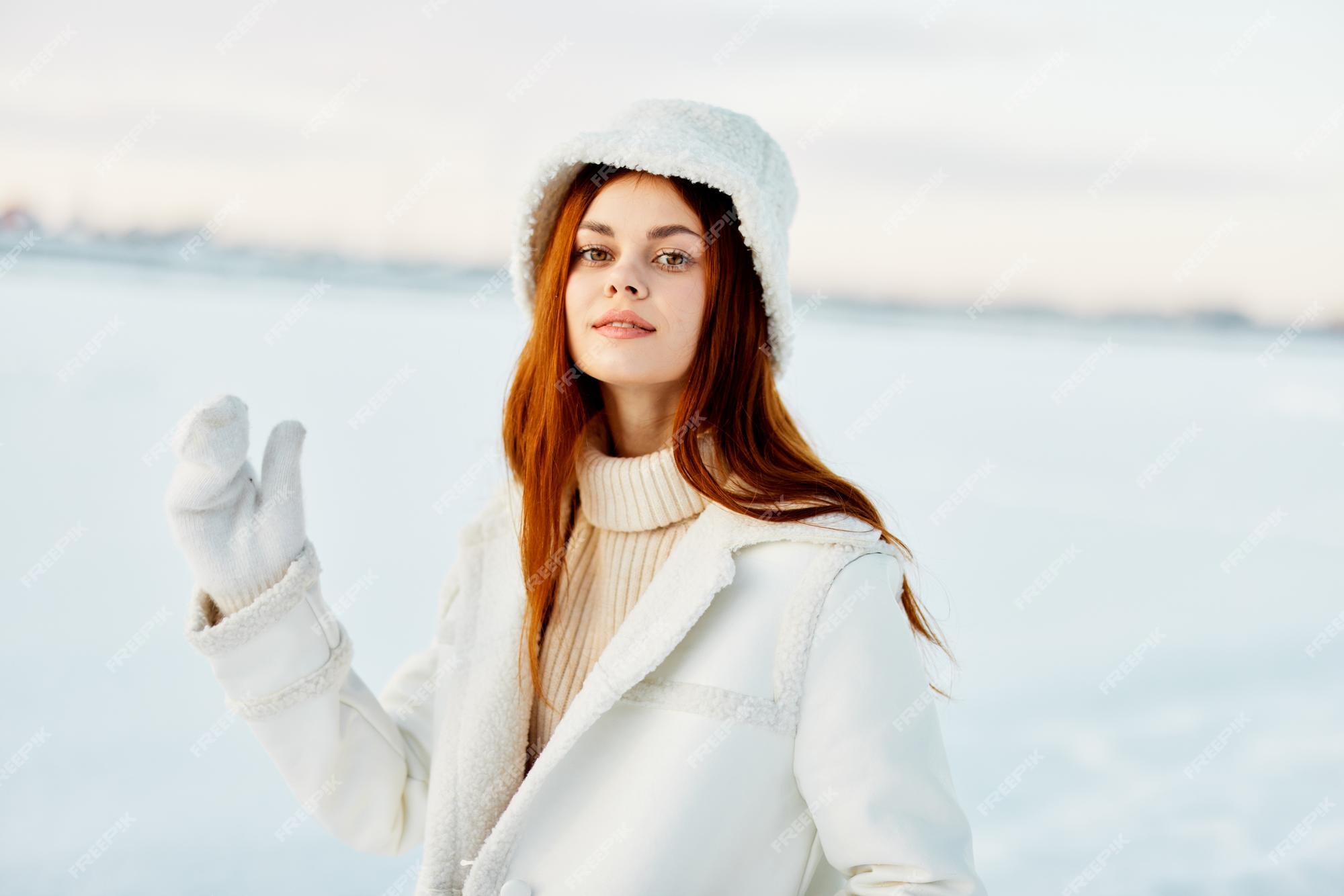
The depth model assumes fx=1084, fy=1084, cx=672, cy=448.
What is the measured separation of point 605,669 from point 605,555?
242mm

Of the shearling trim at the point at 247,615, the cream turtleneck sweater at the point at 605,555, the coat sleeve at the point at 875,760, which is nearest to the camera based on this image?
the coat sleeve at the point at 875,760

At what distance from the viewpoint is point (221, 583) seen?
4.14ft

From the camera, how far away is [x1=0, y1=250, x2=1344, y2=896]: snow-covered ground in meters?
2.85

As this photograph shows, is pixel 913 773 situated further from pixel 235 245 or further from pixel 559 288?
pixel 235 245

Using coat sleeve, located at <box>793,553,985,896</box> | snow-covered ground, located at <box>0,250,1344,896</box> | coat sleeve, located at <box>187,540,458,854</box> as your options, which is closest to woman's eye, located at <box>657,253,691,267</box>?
snow-covered ground, located at <box>0,250,1344,896</box>

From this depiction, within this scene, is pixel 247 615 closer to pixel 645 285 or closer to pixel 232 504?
pixel 232 504

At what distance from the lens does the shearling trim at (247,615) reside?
126 centimetres

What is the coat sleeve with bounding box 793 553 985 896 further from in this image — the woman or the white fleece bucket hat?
the white fleece bucket hat

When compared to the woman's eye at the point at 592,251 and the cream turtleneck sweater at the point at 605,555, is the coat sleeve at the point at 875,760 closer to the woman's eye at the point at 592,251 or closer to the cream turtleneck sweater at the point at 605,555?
the cream turtleneck sweater at the point at 605,555

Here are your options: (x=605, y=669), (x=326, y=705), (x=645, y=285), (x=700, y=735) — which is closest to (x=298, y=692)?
(x=326, y=705)

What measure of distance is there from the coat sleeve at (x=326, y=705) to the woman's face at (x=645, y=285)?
441 mm

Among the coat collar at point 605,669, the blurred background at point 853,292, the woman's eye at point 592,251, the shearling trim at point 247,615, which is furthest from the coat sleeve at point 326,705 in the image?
the blurred background at point 853,292

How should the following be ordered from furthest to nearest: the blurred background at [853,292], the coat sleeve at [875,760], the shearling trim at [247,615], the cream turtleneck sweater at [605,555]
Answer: the blurred background at [853,292] → the cream turtleneck sweater at [605,555] → the shearling trim at [247,615] → the coat sleeve at [875,760]

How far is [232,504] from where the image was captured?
1.26m
